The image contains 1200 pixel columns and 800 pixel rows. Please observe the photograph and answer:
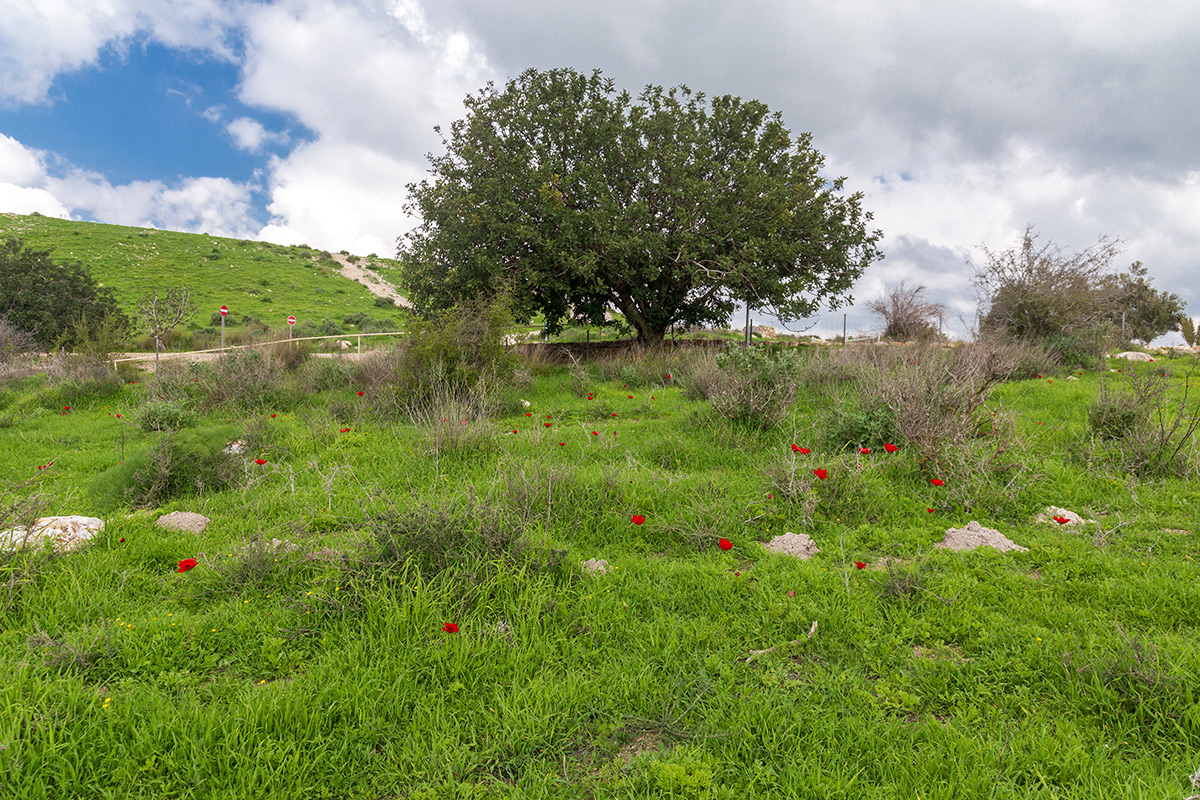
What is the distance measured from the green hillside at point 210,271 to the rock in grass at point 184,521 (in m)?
27.6

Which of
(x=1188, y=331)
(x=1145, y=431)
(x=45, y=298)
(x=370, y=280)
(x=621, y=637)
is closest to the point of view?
(x=621, y=637)

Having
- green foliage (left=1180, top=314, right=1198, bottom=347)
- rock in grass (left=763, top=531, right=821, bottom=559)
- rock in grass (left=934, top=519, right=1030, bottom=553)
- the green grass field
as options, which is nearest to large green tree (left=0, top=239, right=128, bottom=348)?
the green grass field

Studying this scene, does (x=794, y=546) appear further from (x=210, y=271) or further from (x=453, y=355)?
(x=210, y=271)

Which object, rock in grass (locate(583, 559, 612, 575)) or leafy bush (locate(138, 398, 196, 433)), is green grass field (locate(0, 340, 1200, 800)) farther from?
leafy bush (locate(138, 398, 196, 433))

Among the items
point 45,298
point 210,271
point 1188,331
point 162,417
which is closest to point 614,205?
point 162,417

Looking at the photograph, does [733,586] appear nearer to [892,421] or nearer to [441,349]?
[892,421]

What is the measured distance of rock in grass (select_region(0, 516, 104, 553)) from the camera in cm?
378

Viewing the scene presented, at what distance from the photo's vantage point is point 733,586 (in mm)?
3789

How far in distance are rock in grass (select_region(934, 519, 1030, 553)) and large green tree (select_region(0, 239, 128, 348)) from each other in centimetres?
2623

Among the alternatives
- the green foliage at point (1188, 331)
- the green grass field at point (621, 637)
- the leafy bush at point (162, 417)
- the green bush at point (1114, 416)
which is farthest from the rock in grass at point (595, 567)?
the green foliage at point (1188, 331)

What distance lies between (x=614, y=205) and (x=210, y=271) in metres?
39.3

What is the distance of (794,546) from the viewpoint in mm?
4430

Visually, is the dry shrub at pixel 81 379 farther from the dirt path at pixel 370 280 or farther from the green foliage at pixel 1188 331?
the green foliage at pixel 1188 331

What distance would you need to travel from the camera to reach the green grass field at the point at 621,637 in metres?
2.32
